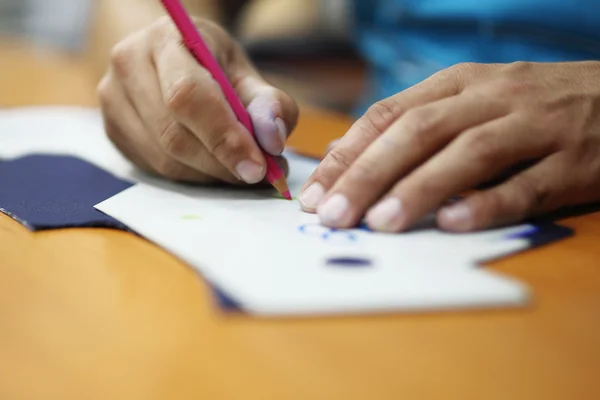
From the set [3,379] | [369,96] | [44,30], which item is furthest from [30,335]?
[44,30]

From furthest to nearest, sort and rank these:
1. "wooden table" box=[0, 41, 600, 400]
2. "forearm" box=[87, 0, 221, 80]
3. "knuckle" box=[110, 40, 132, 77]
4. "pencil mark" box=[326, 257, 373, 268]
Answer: "forearm" box=[87, 0, 221, 80], "knuckle" box=[110, 40, 132, 77], "pencil mark" box=[326, 257, 373, 268], "wooden table" box=[0, 41, 600, 400]

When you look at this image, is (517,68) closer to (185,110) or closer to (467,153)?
(467,153)

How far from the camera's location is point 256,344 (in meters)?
0.30

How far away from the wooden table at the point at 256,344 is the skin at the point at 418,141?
8cm

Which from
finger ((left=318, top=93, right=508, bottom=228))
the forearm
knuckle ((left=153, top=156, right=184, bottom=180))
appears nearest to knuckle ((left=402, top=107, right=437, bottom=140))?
finger ((left=318, top=93, right=508, bottom=228))

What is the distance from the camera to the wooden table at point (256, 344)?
27 centimetres

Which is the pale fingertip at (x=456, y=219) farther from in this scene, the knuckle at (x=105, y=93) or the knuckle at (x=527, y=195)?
the knuckle at (x=105, y=93)

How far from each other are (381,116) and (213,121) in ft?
0.44

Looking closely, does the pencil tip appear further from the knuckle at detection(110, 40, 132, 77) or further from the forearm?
the forearm

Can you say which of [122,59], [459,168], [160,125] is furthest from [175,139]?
[459,168]

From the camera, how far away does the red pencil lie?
0.52 m

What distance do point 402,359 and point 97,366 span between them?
14cm

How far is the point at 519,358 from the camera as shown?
11.7 inches

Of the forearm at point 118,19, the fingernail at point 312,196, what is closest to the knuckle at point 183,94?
→ the fingernail at point 312,196
